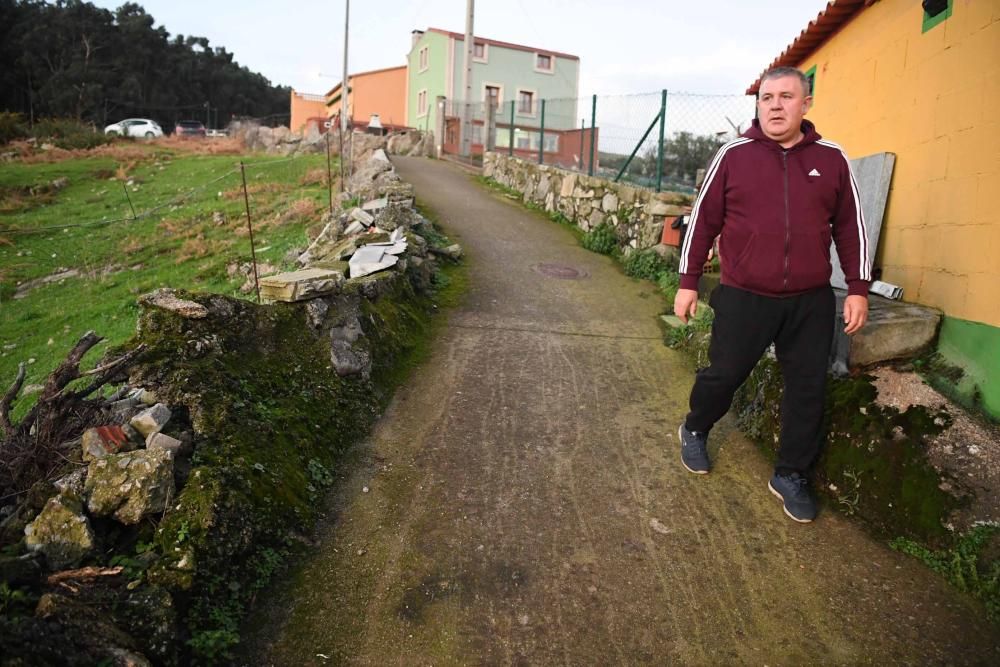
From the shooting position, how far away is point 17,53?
45.8 m

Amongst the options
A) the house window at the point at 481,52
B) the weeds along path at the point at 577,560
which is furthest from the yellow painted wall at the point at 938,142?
the house window at the point at 481,52

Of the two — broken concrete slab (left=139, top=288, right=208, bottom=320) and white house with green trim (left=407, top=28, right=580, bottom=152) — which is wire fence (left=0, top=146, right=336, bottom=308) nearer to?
broken concrete slab (left=139, top=288, right=208, bottom=320)

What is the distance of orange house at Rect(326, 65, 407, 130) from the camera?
4047 cm

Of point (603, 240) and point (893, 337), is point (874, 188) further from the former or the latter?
point (603, 240)

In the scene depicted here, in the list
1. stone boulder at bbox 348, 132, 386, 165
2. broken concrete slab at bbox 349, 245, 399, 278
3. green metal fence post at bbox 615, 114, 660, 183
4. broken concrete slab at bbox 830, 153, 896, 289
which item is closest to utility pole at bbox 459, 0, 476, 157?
stone boulder at bbox 348, 132, 386, 165

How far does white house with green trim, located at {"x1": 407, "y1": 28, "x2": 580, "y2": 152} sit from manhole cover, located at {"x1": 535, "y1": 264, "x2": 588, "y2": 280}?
2437cm

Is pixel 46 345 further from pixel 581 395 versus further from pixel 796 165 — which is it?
pixel 796 165

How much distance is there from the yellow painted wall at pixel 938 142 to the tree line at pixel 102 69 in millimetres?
43266

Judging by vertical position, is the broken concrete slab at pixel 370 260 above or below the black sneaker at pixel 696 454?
above

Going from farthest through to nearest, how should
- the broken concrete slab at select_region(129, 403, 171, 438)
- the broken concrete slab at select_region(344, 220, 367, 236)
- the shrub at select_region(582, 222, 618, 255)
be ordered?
the shrub at select_region(582, 222, 618, 255) → the broken concrete slab at select_region(344, 220, 367, 236) → the broken concrete slab at select_region(129, 403, 171, 438)

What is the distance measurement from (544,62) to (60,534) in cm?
3830

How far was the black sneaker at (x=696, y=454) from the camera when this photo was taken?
3613 mm

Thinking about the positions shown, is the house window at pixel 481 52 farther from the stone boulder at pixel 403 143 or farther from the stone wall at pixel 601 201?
the stone wall at pixel 601 201

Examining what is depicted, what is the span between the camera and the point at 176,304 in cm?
368
